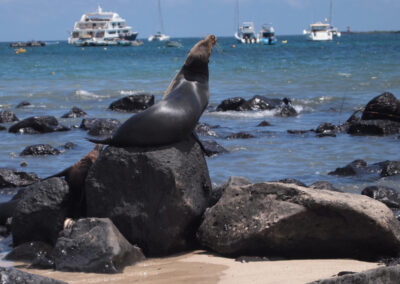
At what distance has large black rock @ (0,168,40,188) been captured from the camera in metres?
9.77

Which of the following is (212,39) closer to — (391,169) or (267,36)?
(391,169)

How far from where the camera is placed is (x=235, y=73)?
36.5m

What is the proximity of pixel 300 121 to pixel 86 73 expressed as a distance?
24026mm

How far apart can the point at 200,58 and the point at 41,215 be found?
2469 mm

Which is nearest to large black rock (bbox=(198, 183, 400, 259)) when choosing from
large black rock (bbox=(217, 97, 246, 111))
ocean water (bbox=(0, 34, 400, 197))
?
ocean water (bbox=(0, 34, 400, 197))

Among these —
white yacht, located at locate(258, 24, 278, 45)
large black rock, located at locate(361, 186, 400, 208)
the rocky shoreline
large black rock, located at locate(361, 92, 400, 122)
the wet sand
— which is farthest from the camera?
white yacht, located at locate(258, 24, 278, 45)

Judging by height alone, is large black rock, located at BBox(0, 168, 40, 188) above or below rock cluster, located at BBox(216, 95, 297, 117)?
above

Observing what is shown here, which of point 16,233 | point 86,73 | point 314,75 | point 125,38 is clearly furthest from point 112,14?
point 16,233

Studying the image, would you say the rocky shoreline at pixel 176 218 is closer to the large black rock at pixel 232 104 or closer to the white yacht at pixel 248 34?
the large black rock at pixel 232 104

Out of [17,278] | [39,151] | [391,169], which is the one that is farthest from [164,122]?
[39,151]

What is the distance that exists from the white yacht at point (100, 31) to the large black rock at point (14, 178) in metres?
109

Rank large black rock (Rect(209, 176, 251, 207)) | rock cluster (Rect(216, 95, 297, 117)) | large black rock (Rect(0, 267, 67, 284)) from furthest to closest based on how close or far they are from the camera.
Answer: rock cluster (Rect(216, 95, 297, 117)), large black rock (Rect(209, 176, 251, 207)), large black rock (Rect(0, 267, 67, 284))

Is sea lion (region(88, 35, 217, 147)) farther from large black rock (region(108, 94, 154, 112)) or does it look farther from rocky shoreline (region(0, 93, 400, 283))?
large black rock (region(108, 94, 154, 112))

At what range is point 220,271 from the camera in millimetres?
5668
